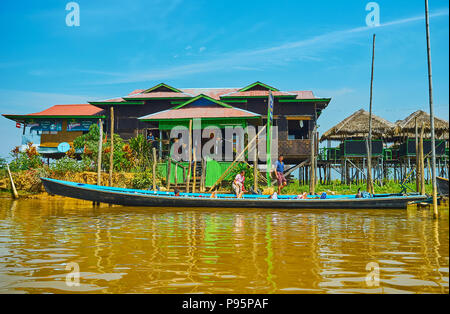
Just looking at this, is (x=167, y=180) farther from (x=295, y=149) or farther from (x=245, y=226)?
(x=245, y=226)

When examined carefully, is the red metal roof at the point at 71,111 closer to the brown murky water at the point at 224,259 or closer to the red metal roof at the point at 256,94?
the red metal roof at the point at 256,94

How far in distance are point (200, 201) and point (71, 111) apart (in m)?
17.9

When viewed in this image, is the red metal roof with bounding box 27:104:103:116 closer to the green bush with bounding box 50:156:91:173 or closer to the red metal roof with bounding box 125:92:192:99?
the red metal roof with bounding box 125:92:192:99

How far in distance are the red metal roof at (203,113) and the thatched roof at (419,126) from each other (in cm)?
1341

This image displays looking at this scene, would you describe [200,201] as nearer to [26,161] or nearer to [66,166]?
[66,166]

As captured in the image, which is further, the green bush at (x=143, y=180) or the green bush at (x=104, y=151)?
the green bush at (x=104, y=151)

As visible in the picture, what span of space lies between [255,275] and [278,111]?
22094mm

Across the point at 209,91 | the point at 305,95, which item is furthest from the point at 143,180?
the point at 305,95

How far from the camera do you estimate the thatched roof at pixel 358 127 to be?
28.5 meters

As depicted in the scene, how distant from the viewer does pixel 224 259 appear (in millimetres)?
6094

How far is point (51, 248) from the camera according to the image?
6.94 meters

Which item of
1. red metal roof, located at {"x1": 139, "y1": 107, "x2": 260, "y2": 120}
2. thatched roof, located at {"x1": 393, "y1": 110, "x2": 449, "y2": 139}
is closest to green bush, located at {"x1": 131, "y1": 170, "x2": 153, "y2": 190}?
red metal roof, located at {"x1": 139, "y1": 107, "x2": 260, "y2": 120}

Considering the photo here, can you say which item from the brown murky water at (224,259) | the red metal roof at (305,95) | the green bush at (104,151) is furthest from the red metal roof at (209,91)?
the brown murky water at (224,259)
